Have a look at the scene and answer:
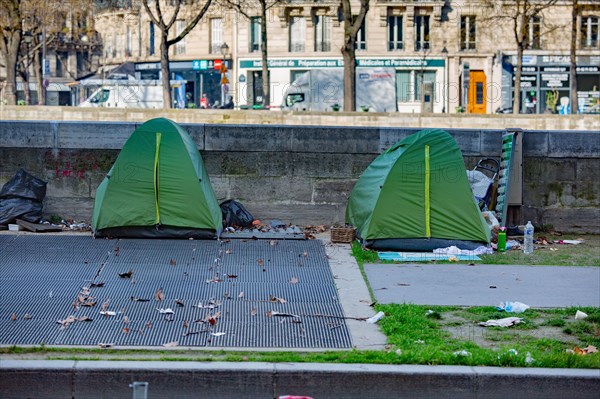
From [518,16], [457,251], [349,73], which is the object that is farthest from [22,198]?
[518,16]

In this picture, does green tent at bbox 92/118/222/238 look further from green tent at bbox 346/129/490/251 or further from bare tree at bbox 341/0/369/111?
bare tree at bbox 341/0/369/111

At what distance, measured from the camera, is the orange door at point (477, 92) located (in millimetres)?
51162

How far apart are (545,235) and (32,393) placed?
29.5 ft

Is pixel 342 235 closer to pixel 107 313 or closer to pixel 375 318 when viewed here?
pixel 375 318

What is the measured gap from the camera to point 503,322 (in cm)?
826

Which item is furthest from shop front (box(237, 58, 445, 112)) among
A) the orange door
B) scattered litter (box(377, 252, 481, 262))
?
scattered litter (box(377, 252, 481, 262))

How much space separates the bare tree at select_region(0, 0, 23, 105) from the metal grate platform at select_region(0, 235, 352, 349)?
107 ft

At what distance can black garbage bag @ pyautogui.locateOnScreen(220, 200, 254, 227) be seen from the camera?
13438 millimetres

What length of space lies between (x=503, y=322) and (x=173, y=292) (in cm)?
308

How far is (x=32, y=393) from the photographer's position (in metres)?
6.50

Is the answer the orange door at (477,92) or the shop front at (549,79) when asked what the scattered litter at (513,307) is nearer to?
the orange door at (477,92)

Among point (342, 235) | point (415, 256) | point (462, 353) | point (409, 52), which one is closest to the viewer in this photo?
point (462, 353)

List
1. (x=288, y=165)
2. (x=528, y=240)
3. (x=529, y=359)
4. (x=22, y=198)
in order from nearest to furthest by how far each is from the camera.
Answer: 1. (x=529, y=359)
2. (x=528, y=240)
3. (x=22, y=198)
4. (x=288, y=165)

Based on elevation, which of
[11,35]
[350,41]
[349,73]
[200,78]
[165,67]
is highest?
[11,35]
